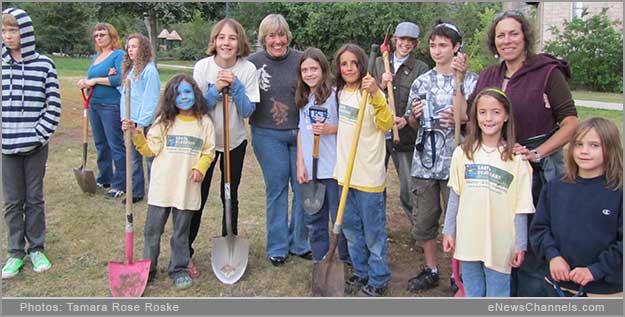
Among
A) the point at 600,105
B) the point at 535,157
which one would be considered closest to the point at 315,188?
the point at 535,157

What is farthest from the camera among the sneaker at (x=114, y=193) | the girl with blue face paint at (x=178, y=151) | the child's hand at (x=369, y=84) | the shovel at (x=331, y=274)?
the sneaker at (x=114, y=193)

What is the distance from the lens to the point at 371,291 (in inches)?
144

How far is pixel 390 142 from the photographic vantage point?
456cm

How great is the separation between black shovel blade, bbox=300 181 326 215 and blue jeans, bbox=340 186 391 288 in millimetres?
170

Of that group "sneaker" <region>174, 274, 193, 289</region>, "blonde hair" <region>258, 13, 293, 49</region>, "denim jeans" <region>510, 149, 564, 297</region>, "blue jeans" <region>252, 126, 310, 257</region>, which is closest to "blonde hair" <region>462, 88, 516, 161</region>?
"denim jeans" <region>510, 149, 564, 297</region>

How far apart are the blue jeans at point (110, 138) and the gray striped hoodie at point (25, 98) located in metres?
2.11

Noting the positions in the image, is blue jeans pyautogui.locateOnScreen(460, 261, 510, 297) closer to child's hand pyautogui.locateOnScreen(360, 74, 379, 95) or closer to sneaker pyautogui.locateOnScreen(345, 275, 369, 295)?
sneaker pyautogui.locateOnScreen(345, 275, 369, 295)

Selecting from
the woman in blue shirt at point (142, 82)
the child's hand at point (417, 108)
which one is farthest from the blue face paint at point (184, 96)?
the woman in blue shirt at point (142, 82)

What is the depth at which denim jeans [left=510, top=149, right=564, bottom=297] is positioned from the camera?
3141mm

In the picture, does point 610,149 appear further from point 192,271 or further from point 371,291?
point 192,271

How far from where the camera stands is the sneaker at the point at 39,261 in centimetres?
407

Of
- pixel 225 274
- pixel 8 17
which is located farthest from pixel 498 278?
pixel 8 17

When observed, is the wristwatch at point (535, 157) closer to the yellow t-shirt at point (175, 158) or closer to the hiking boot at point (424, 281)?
the hiking boot at point (424, 281)

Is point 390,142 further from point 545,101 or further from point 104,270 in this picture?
point 104,270
